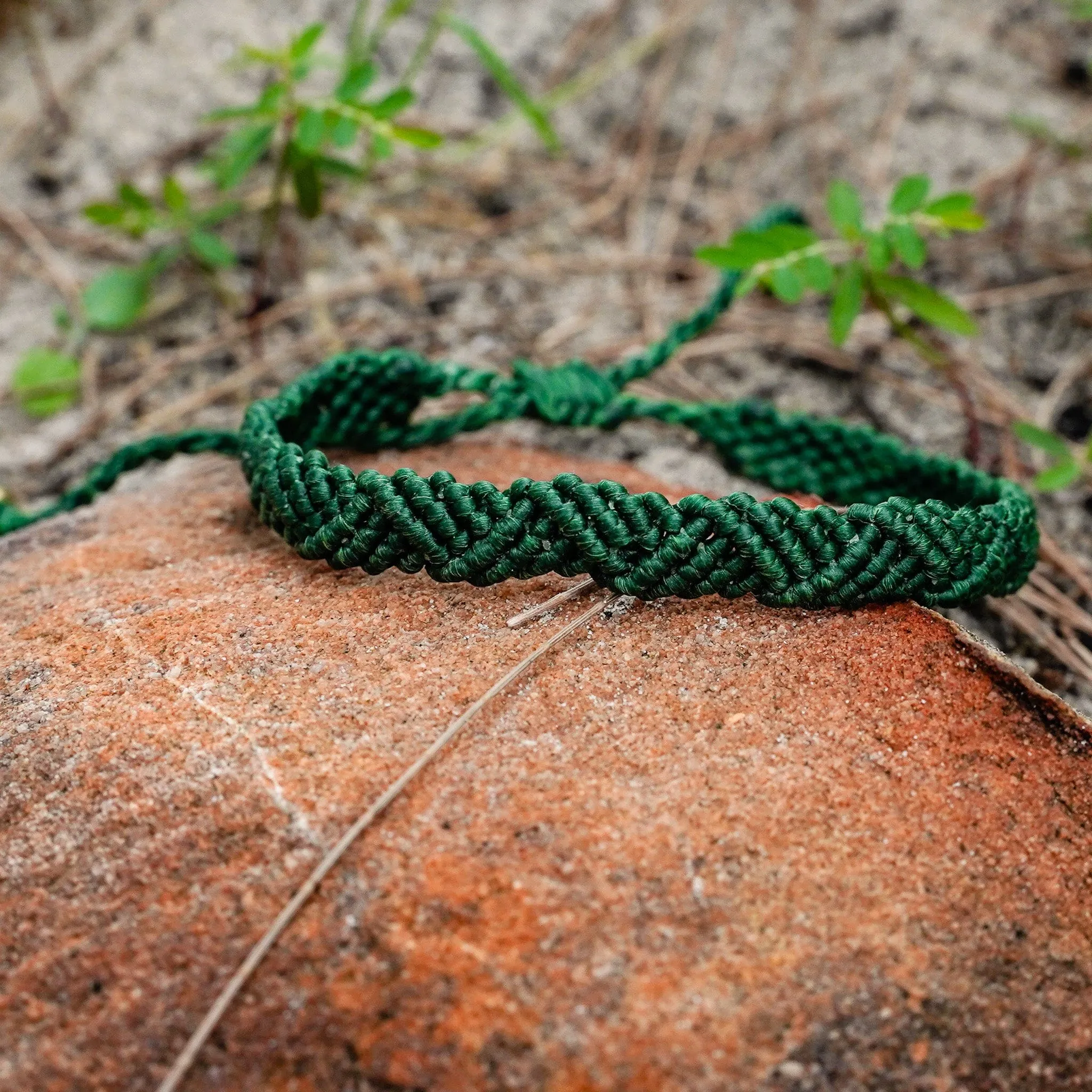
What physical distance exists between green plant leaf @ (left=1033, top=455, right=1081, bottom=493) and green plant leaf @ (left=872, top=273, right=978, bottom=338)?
0.81 feet

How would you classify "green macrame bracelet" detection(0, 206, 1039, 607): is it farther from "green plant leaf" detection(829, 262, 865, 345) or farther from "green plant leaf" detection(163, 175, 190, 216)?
Answer: "green plant leaf" detection(163, 175, 190, 216)

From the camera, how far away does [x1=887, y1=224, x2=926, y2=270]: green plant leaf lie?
1.56 m

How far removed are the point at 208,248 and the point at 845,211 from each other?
115 centimetres

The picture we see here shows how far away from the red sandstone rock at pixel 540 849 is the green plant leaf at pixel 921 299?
0.67 metres

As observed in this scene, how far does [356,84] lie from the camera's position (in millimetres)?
1703

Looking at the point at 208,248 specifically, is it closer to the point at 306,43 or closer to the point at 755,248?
the point at 306,43

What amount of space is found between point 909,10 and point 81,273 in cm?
191

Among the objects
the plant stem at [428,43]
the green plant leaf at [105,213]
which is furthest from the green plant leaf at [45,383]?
the plant stem at [428,43]

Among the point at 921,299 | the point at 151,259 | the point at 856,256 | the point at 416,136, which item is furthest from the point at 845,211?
the point at 151,259

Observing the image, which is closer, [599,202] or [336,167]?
[336,167]

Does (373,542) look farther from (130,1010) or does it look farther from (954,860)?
(954,860)

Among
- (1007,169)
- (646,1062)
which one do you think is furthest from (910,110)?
(646,1062)

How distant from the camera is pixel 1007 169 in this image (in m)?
2.26

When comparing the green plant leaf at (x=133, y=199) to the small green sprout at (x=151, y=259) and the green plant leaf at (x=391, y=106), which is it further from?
the green plant leaf at (x=391, y=106)
